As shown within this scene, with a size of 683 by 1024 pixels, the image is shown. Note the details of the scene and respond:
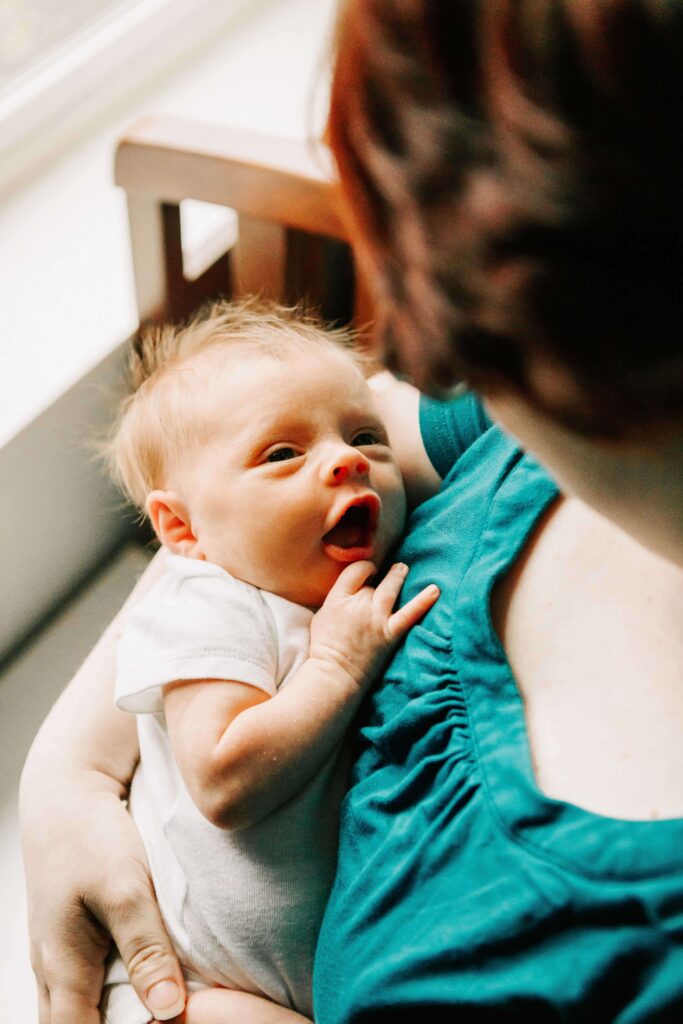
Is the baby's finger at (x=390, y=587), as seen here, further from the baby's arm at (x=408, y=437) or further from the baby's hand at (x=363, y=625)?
the baby's arm at (x=408, y=437)

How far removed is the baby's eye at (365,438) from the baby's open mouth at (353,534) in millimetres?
93

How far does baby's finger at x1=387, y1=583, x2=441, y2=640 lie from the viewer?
0.71 meters

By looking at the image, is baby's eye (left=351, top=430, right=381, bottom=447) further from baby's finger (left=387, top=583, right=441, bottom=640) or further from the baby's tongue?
baby's finger (left=387, top=583, right=441, bottom=640)

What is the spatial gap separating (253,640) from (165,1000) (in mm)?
284

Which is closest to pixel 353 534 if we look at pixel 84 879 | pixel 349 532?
pixel 349 532

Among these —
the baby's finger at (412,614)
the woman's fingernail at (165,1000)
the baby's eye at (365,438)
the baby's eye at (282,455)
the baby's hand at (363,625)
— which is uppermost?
the baby's eye at (282,455)

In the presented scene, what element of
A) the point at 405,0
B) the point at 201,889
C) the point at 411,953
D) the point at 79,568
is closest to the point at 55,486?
the point at 79,568

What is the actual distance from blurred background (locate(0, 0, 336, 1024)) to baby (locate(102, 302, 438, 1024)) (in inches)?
8.9

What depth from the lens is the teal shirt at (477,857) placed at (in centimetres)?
49

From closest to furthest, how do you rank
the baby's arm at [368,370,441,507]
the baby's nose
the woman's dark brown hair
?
the woman's dark brown hair < the baby's nose < the baby's arm at [368,370,441,507]

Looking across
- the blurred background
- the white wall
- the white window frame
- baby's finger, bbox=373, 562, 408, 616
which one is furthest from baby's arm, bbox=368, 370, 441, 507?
the white window frame

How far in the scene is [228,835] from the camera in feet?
2.36

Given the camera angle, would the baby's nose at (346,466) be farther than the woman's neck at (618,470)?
Yes

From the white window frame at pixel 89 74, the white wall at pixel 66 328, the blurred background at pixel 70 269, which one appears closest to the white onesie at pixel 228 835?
the blurred background at pixel 70 269
